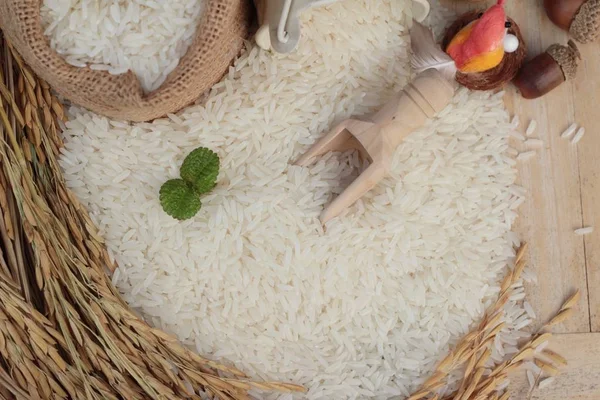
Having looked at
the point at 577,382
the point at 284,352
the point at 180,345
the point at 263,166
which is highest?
the point at 263,166

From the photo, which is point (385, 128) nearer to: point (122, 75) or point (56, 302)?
point (122, 75)

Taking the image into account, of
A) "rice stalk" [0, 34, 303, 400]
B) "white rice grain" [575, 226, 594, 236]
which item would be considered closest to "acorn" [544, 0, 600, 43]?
"white rice grain" [575, 226, 594, 236]

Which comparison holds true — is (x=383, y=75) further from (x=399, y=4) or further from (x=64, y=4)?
(x=64, y=4)

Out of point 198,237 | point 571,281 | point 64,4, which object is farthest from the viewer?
point 571,281

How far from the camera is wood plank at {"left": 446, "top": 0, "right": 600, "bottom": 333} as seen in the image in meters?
1.47

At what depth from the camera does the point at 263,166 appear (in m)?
1.32

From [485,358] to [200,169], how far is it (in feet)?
2.21

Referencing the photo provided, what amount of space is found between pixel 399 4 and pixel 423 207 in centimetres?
40

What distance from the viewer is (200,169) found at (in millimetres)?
1262

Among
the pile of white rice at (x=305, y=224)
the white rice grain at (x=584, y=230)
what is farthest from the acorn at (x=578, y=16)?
the white rice grain at (x=584, y=230)

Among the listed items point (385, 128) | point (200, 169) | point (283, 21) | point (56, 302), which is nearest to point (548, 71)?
point (385, 128)

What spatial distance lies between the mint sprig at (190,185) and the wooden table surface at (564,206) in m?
0.66

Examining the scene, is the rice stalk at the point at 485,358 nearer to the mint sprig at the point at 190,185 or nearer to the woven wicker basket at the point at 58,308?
the woven wicker basket at the point at 58,308

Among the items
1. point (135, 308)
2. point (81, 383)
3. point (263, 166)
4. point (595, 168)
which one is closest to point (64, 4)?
point (263, 166)
